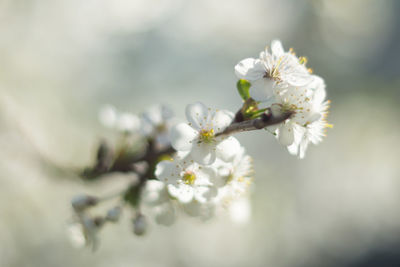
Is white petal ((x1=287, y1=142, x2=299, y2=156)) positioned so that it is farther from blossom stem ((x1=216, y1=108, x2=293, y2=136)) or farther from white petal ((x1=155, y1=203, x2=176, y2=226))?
white petal ((x1=155, y1=203, x2=176, y2=226))

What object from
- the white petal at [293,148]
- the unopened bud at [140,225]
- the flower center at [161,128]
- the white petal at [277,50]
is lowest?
the white petal at [293,148]

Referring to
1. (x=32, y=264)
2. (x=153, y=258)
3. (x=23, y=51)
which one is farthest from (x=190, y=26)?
(x=32, y=264)

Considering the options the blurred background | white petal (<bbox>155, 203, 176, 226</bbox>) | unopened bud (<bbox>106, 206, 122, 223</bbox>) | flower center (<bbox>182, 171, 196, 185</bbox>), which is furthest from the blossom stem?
the blurred background

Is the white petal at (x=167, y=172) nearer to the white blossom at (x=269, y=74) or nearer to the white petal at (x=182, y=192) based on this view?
the white petal at (x=182, y=192)

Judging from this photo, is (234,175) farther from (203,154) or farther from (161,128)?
(161,128)

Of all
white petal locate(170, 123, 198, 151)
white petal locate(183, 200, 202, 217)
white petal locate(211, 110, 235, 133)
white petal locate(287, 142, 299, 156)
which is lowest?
white petal locate(287, 142, 299, 156)

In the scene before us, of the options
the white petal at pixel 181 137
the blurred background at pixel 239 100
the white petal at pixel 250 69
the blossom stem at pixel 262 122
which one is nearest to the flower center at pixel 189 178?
the white petal at pixel 181 137

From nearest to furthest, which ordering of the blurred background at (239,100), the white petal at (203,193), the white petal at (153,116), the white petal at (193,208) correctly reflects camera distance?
the white petal at (203,193), the white petal at (193,208), the white petal at (153,116), the blurred background at (239,100)
